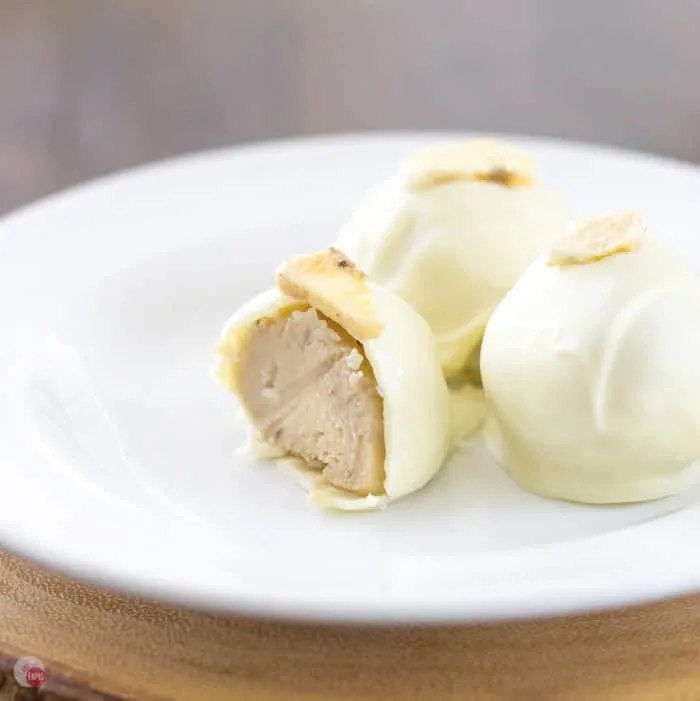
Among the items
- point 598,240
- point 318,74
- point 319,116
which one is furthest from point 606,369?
point 318,74

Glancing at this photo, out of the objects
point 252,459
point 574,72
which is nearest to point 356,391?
point 252,459

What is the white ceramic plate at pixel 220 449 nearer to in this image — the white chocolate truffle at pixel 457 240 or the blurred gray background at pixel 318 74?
the white chocolate truffle at pixel 457 240

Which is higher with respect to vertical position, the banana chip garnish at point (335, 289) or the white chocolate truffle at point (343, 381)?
the banana chip garnish at point (335, 289)

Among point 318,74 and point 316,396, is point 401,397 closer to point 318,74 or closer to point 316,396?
point 316,396

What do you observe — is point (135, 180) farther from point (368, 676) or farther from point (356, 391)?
point (368, 676)

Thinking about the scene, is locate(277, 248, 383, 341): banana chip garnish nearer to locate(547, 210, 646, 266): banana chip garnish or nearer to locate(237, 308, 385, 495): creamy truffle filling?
locate(237, 308, 385, 495): creamy truffle filling

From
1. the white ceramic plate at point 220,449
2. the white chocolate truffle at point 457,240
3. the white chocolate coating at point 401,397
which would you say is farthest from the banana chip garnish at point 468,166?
the white ceramic plate at point 220,449
